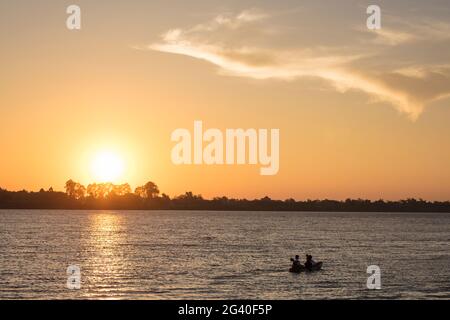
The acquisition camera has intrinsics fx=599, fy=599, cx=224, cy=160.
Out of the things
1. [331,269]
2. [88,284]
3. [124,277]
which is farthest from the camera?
[331,269]

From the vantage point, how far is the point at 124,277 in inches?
2569

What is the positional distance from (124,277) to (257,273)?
1477 centimetres

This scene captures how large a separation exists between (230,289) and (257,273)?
13.3 metres
